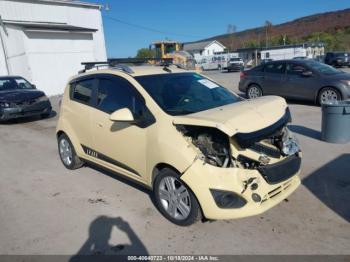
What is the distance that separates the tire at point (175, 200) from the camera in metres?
3.52

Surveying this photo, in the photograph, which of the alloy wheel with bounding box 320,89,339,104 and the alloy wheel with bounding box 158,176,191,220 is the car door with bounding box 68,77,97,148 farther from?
the alloy wheel with bounding box 320,89,339,104

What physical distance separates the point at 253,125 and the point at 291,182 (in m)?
0.92

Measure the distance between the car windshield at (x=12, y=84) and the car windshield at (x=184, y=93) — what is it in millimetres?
9503

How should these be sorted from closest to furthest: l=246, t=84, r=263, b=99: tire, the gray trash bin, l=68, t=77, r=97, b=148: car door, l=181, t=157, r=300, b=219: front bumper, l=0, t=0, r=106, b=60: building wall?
l=181, t=157, r=300, b=219: front bumper
l=68, t=77, r=97, b=148: car door
the gray trash bin
l=246, t=84, r=263, b=99: tire
l=0, t=0, r=106, b=60: building wall

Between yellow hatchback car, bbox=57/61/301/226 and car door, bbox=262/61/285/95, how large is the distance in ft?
23.2

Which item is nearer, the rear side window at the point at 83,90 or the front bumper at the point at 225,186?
the front bumper at the point at 225,186

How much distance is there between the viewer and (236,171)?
129 inches

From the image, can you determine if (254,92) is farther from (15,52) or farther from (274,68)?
(15,52)

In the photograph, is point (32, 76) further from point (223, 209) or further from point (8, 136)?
point (223, 209)

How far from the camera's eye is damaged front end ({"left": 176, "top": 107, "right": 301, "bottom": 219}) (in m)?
3.25

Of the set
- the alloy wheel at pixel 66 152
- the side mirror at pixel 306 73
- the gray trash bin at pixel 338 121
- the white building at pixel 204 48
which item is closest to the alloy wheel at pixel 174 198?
the alloy wheel at pixel 66 152

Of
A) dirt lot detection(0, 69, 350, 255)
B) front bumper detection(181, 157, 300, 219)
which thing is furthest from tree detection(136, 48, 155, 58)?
front bumper detection(181, 157, 300, 219)

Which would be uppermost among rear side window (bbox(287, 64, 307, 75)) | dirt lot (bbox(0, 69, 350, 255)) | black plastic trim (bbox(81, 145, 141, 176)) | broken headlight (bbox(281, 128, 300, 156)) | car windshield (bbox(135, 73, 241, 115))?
car windshield (bbox(135, 73, 241, 115))

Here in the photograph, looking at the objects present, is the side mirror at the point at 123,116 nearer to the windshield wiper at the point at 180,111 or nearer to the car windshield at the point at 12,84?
the windshield wiper at the point at 180,111
